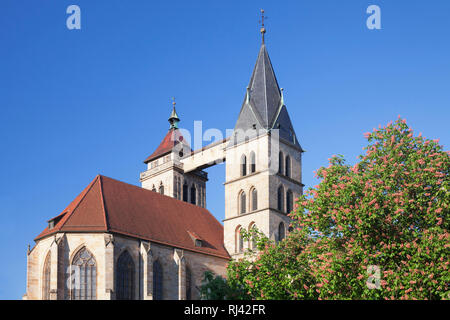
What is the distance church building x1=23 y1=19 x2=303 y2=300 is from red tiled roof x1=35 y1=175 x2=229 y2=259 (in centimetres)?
10

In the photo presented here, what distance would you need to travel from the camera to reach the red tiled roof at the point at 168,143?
67.5 metres

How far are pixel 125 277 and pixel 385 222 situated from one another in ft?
78.6

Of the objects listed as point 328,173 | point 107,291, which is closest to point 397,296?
point 328,173

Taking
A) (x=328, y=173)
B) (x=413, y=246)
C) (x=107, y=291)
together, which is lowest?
(x=107, y=291)

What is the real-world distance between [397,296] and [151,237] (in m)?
26.2

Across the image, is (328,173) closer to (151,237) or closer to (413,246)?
(413,246)

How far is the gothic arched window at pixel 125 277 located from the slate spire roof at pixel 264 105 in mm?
15368

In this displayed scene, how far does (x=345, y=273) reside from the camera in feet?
78.7

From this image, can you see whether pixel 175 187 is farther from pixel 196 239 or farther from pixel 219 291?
pixel 219 291

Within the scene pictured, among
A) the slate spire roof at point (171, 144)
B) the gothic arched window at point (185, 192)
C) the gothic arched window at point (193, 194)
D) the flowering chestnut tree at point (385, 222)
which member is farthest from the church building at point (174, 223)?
the flowering chestnut tree at point (385, 222)

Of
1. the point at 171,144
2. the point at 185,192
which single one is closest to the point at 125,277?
the point at 185,192

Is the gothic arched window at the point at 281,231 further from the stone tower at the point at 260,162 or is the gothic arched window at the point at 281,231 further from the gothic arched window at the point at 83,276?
the gothic arched window at the point at 83,276

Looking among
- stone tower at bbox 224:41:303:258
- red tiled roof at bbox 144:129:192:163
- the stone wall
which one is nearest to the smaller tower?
red tiled roof at bbox 144:129:192:163
